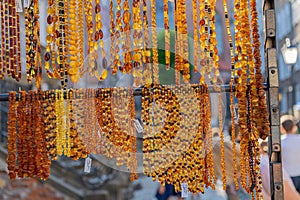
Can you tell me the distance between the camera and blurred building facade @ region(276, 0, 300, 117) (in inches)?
105

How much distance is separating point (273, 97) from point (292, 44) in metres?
1.54

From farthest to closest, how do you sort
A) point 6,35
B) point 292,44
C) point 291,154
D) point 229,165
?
1. point 292,44
2. point 291,154
3. point 229,165
4. point 6,35

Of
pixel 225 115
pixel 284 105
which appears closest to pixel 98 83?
pixel 225 115

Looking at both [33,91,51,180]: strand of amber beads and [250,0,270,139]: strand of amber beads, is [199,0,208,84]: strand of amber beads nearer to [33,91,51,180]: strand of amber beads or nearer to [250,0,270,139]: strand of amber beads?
[250,0,270,139]: strand of amber beads

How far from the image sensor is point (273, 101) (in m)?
1.46

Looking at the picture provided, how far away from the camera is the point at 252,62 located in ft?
4.70

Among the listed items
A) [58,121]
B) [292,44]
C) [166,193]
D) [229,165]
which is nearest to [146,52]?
[58,121]

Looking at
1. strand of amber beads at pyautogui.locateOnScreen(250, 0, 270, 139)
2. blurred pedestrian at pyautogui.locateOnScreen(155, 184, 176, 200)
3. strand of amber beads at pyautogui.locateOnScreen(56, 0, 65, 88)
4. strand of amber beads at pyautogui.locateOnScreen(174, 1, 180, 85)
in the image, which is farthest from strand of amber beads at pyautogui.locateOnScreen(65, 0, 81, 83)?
blurred pedestrian at pyautogui.locateOnScreen(155, 184, 176, 200)

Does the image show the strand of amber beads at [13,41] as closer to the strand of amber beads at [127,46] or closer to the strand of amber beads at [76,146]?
the strand of amber beads at [76,146]

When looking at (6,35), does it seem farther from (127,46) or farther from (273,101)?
(273,101)

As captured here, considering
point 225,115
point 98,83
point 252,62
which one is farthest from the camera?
point 98,83

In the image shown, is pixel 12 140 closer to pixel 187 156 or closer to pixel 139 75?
pixel 139 75

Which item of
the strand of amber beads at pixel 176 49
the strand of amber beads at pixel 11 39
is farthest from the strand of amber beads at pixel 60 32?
the strand of amber beads at pixel 176 49

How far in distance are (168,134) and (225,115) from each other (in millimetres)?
309
